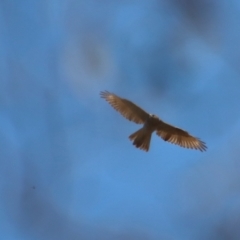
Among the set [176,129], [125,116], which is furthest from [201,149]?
[125,116]

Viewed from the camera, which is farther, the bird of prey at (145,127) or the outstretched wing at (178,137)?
the outstretched wing at (178,137)

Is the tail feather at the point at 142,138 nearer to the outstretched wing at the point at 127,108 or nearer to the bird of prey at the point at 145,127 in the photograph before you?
the bird of prey at the point at 145,127

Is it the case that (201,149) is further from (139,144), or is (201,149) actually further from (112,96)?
(112,96)

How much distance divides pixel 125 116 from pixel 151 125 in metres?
0.46

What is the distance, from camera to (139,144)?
9.69 m

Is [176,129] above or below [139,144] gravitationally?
above

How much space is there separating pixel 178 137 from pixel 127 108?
3.46 feet

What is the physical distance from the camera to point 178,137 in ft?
33.9

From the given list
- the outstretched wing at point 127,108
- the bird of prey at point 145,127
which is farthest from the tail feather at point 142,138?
the outstretched wing at point 127,108

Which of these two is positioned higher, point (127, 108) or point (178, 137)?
point (178, 137)

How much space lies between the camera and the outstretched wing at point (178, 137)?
10.1 meters

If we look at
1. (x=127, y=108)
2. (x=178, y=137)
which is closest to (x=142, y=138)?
(x=127, y=108)

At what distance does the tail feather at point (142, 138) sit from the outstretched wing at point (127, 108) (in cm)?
22

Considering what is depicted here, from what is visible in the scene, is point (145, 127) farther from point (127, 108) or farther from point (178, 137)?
point (178, 137)
